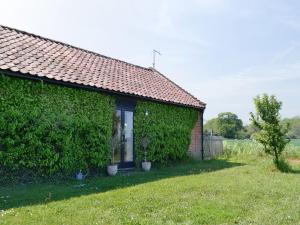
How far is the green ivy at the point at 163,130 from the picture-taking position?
14.7 meters

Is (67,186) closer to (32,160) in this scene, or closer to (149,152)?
(32,160)

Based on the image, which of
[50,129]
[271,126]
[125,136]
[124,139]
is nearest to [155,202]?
[50,129]

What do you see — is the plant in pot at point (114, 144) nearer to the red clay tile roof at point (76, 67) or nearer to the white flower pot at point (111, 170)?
the white flower pot at point (111, 170)

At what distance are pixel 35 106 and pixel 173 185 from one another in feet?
14.2

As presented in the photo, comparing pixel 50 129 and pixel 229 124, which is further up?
pixel 229 124

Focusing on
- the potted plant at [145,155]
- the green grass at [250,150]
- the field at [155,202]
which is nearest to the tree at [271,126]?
the field at [155,202]

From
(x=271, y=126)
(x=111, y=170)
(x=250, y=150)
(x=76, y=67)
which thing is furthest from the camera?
(x=250, y=150)

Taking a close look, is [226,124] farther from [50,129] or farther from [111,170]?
[50,129]

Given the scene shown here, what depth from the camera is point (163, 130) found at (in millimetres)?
15773

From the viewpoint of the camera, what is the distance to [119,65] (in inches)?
714

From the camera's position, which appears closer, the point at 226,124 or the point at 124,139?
the point at 124,139

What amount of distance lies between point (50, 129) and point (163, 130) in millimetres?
6267

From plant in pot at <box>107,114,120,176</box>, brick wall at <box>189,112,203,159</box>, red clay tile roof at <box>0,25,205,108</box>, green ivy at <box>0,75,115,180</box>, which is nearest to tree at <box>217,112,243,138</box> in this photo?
brick wall at <box>189,112,203,159</box>

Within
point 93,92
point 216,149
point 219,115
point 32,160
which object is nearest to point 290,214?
point 32,160
